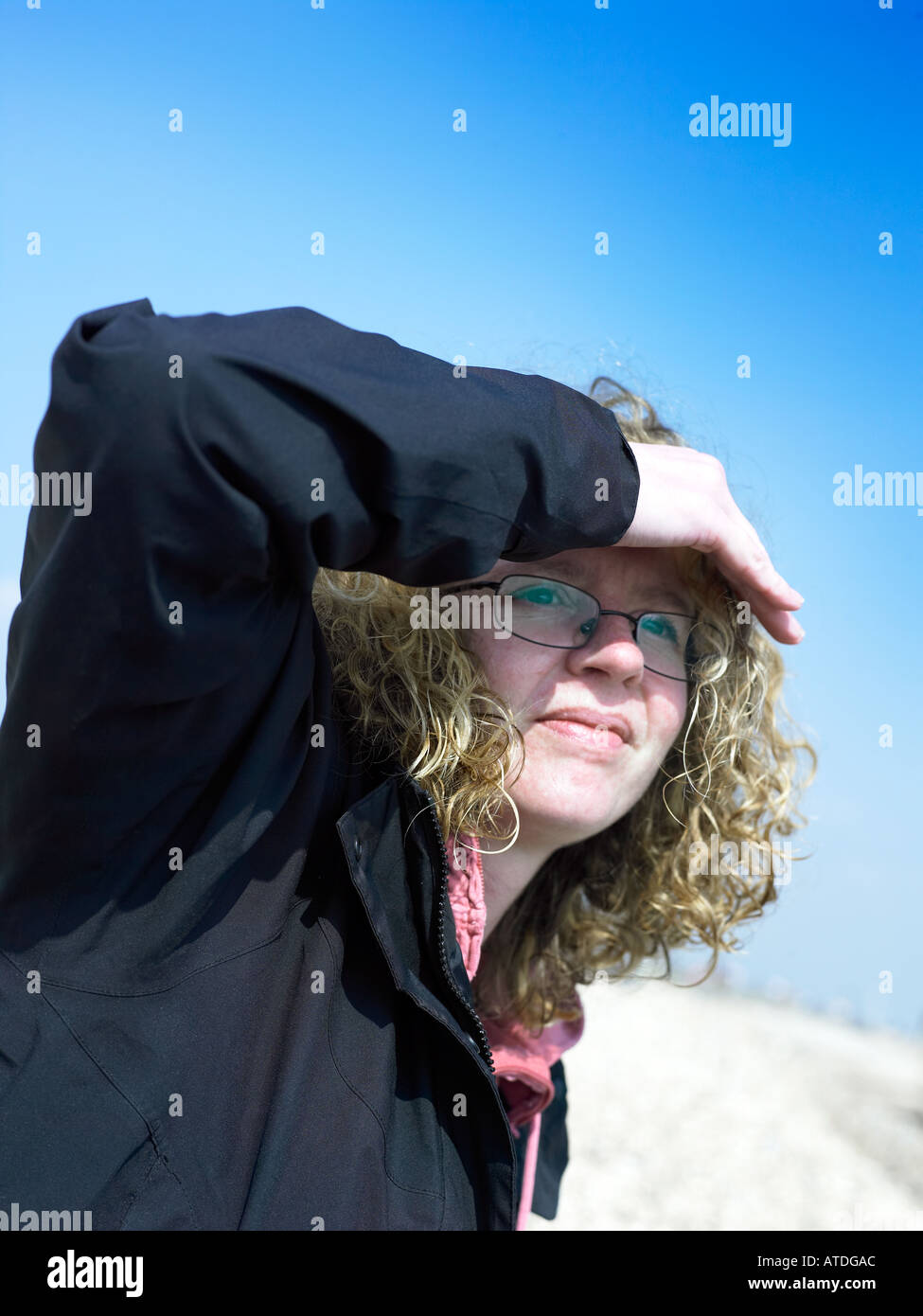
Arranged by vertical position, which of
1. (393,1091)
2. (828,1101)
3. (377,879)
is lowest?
(828,1101)

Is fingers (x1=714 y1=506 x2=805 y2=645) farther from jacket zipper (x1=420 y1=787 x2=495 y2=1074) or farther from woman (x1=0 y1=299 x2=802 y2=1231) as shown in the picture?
jacket zipper (x1=420 y1=787 x2=495 y2=1074)

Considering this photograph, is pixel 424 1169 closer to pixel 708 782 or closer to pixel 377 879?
pixel 377 879

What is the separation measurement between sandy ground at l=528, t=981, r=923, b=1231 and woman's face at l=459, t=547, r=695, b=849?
4031mm

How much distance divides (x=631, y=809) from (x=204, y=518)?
6.28 feet

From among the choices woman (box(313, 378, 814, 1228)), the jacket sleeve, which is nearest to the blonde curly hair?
woman (box(313, 378, 814, 1228))

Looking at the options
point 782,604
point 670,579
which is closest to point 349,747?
point 670,579

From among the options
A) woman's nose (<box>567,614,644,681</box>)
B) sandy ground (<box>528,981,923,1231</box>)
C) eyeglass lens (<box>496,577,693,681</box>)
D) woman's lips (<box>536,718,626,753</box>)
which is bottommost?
sandy ground (<box>528,981,923,1231</box>)

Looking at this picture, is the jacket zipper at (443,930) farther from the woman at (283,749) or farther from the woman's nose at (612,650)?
the woman's nose at (612,650)

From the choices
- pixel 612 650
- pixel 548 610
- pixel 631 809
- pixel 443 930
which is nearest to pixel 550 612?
pixel 548 610

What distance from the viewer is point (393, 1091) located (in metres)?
1.93

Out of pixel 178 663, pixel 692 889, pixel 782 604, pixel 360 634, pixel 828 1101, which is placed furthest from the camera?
pixel 828 1101

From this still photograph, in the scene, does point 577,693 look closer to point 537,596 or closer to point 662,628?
point 537,596

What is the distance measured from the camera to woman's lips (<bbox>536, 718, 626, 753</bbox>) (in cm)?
221
